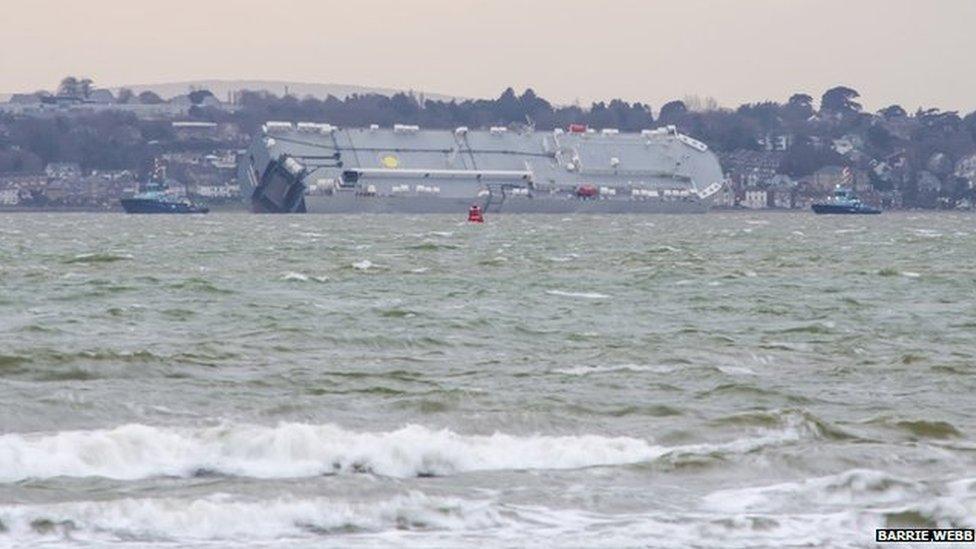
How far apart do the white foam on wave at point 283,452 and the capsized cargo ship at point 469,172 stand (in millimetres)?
127613

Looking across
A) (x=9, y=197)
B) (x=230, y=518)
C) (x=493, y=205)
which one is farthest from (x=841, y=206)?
(x=230, y=518)

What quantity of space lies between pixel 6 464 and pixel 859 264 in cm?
3625

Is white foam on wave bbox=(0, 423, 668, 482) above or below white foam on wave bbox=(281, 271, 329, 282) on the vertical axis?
above

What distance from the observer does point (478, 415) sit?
18797mm

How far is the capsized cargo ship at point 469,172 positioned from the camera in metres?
147

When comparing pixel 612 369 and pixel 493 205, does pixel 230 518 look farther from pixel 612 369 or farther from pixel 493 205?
pixel 493 205

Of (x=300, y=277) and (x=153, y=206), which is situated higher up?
(x=300, y=277)

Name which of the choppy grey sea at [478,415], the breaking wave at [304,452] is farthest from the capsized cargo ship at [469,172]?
the breaking wave at [304,452]

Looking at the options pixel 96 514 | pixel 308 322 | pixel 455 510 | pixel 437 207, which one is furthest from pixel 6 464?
pixel 437 207

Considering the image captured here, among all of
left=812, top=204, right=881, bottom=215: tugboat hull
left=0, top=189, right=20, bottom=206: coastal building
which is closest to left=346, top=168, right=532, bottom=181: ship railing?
left=812, top=204, right=881, bottom=215: tugboat hull

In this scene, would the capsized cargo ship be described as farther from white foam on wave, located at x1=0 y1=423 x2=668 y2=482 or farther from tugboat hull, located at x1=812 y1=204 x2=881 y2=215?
white foam on wave, located at x1=0 y1=423 x2=668 y2=482

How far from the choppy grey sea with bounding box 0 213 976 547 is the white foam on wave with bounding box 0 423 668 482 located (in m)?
0.03

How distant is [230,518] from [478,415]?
187 inches

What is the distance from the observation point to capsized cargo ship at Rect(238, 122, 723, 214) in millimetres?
147125
